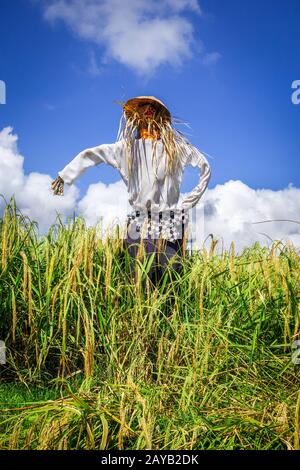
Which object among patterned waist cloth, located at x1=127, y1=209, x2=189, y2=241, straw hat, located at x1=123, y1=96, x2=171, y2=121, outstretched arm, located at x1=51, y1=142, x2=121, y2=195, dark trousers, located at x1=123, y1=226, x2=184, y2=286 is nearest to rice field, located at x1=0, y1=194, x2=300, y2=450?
dark trousers, located at x1=123, y1=226, x2=184, y2=286

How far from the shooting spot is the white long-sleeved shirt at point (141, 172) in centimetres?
352

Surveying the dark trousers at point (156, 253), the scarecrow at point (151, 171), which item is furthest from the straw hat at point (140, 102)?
the dark trousers at point (156, 253)

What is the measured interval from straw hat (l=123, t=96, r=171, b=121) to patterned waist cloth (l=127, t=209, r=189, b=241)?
0.75 metres

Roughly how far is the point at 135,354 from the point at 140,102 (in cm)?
195

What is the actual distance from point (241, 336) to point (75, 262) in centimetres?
103

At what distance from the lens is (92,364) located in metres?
2.41

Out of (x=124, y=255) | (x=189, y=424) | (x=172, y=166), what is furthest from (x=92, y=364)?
(x=172, y=166)

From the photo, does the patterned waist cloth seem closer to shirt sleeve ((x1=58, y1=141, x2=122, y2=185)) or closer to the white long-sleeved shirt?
the white long-sleeved shirt

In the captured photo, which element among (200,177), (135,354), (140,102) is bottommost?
(135,354)

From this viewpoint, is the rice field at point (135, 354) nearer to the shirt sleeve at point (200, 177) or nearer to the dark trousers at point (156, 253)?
the dark trousers at point (156, 253)

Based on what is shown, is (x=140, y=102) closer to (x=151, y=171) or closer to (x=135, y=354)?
(x=151, y=171)

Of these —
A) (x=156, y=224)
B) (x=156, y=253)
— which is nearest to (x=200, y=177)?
(x=156, y=224)

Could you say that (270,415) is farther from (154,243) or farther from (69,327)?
(154,243)

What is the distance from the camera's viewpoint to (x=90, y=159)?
3.60 metres
